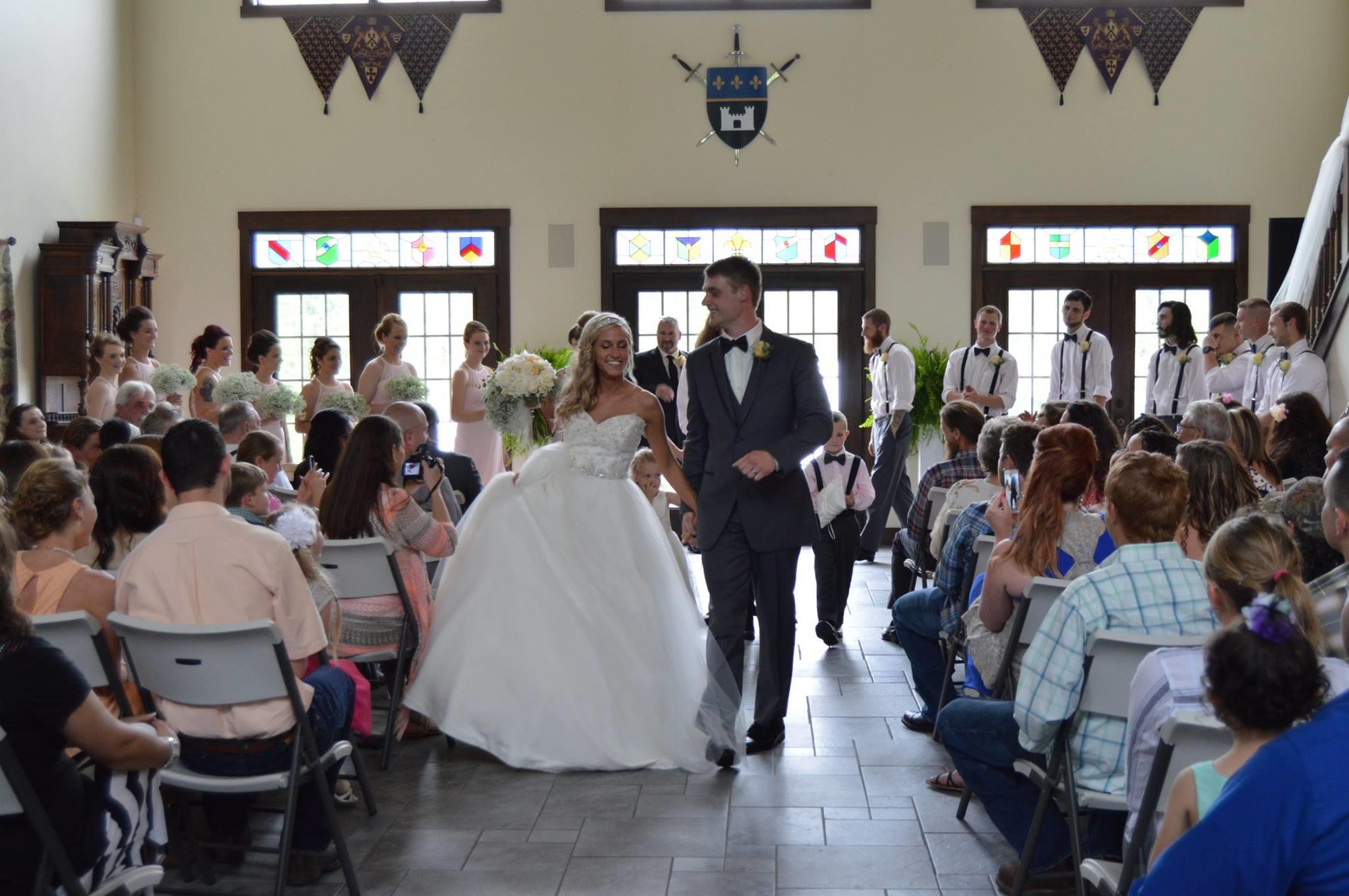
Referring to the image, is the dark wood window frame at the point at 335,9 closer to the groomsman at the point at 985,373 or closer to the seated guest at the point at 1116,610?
the groomsman at the point at 985,373

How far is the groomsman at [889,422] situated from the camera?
10133mm

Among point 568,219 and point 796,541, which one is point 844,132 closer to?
point 568,219

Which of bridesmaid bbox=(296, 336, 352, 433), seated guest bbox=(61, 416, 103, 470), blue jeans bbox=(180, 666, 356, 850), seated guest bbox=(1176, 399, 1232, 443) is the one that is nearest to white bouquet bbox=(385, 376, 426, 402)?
bridesmaid bbox=(296, 336, 352, 433)

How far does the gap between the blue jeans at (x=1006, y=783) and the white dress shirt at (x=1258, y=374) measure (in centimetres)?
528

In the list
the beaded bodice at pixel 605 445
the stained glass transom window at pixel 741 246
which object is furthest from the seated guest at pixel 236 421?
the stained glass transom window at pixel 741 246

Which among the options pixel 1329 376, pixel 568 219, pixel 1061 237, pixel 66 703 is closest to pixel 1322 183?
pixel 1329 376

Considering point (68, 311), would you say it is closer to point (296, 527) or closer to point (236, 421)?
point (236, 421)

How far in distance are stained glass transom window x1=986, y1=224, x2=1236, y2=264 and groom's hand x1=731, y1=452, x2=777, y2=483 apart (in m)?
Answer: 7.58

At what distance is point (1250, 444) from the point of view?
5.17 metres

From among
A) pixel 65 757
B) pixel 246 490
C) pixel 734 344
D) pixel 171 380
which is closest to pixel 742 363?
pixel 734 344

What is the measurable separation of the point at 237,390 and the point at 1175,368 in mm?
6733

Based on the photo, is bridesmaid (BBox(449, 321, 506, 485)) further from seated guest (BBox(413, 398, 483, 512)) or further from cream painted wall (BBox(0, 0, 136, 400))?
cream painted wall (BBox(0, 0, 136, 400))

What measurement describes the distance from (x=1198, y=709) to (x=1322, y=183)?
819 cm

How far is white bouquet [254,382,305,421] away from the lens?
727 centimetres
